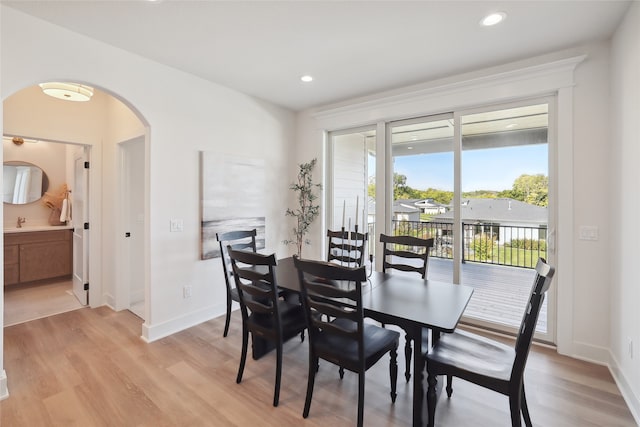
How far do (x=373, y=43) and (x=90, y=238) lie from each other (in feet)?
13.1

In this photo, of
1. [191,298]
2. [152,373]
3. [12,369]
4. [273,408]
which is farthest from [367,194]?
[12,369]

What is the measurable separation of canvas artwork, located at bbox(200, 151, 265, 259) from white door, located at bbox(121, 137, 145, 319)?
1.06m

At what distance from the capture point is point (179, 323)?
3.18m

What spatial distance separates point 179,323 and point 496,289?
3589mm

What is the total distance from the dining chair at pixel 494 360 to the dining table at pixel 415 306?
0.07 m

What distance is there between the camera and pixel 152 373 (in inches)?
93.4

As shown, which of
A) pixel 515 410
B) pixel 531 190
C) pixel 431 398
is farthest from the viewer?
pixel 531 190

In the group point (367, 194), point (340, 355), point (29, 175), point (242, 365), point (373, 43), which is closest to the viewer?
point (340, 355)

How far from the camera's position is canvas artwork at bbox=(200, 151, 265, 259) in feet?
11.1

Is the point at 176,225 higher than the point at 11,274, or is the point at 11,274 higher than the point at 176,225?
the point at 176,225

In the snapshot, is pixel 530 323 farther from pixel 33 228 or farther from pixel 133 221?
pixel 33 228

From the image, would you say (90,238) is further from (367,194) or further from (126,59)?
(367,194)

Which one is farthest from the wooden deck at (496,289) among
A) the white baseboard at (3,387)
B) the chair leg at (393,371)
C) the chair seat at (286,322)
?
the white baseboard at (3,387)

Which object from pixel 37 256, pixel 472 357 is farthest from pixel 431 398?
pixel 37 256
